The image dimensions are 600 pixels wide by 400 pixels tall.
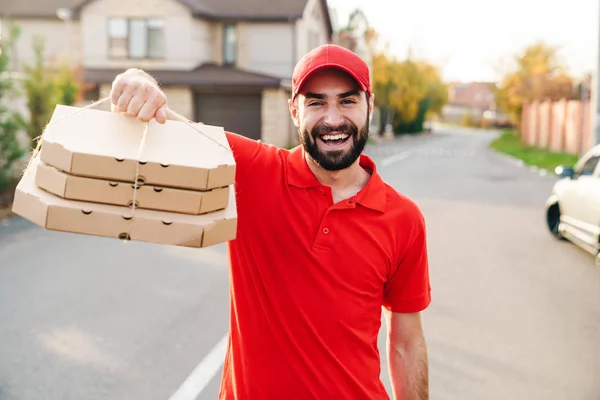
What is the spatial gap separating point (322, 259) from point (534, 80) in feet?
160

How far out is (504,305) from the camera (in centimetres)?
727

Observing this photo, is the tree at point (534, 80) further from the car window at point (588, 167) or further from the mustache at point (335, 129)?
the mustache at point (335, 129)

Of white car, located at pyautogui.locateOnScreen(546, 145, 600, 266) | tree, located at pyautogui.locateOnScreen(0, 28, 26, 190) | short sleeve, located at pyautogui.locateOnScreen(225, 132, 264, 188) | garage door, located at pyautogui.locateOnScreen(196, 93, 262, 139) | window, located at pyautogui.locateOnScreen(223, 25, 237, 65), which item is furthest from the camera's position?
window, located at pyautogui.locateOnScreen(223, 25, 237, 65)

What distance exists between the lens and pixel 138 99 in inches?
78.6

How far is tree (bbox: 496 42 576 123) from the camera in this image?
153 ft

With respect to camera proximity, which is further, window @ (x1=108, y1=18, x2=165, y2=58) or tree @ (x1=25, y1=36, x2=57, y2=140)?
window @ (x1=108, y1=18, x2=165, y2=58)

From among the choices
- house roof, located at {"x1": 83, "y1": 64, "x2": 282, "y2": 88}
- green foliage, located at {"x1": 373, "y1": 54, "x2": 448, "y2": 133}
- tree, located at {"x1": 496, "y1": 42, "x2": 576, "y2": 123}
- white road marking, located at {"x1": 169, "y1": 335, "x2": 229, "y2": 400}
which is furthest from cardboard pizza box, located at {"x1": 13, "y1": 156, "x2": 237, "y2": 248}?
green foliage, located at {"x1": 373, "y1": 54, "x2": 448, "y2": 133}

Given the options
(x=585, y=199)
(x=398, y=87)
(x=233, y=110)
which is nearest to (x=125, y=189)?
(x=585, y=199)

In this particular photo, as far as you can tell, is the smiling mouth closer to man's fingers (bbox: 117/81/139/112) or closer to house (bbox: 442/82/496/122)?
man's fingers (bbox: 117/81/139/112)

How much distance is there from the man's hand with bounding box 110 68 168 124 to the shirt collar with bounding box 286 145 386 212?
533 millimetres

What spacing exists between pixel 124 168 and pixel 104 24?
33427 millimetres

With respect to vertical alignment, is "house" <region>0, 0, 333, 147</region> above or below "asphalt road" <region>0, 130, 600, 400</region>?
above

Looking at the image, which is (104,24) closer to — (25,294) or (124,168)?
(25,294)

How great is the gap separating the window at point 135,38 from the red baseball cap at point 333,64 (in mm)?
32407
